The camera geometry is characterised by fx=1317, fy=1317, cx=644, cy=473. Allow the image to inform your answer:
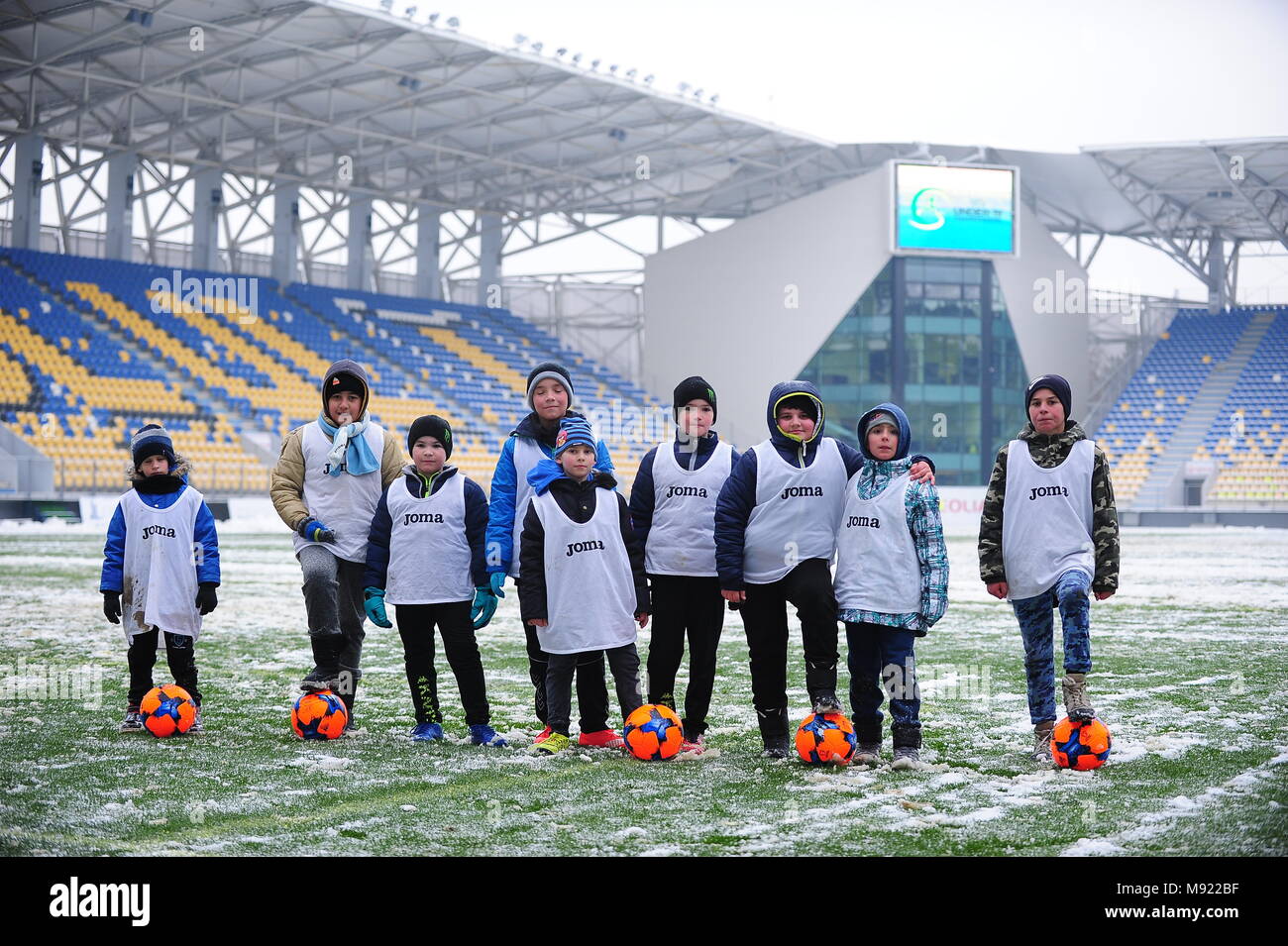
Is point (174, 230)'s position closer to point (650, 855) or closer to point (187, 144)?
point (187, 144)

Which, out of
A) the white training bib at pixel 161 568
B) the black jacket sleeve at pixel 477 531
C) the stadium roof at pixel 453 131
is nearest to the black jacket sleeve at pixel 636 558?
the black jacket sleeve at pixel 477 531

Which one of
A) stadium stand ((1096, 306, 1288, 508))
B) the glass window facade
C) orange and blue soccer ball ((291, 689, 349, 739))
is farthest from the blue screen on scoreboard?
orange and blue soccer ball ((291, 689, 349, 739))

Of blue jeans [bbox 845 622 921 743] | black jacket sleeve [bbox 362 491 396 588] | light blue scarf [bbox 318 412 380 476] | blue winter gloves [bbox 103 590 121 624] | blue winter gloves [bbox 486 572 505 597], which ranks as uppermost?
light blue scarf [bbox 318 412 380 476]

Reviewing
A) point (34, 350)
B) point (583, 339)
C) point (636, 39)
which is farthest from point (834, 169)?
point (34, 350)

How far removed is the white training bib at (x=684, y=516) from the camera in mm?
5910

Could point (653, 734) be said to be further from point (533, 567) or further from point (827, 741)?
point (533, 567)

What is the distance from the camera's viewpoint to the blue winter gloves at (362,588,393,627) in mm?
5848

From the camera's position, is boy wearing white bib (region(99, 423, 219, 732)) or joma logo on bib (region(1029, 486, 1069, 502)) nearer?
joma logo on bib (region(1029, 486, 1069, 502))

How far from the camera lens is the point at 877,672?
18.3ft

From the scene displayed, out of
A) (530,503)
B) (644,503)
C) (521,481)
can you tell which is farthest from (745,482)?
(521,481)

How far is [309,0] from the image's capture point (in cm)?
2680

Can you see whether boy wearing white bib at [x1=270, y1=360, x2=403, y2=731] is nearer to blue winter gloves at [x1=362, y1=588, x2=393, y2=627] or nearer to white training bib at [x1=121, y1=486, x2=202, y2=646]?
blue winter gloves at [x1=362, y1=588, x2=393, y2=627]

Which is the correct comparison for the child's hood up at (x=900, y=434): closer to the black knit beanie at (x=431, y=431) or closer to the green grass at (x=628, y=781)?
the green grass at (x=628, y=781)

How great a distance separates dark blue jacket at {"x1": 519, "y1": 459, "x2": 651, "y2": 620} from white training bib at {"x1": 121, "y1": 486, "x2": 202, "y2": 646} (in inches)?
67.4
